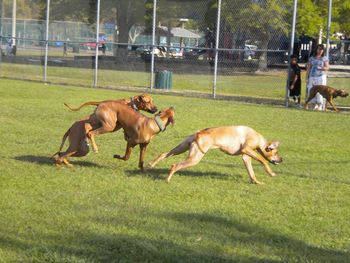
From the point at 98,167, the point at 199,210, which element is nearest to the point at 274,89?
the point at 98,167

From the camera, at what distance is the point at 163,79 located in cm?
2594

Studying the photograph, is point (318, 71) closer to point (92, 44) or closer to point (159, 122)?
point (92, 44)

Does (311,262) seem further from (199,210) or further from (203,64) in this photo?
(203,64)

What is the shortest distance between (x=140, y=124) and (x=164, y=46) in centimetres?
1688

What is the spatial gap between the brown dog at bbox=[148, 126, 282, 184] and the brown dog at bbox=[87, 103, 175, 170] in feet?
1.18

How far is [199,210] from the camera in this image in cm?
725

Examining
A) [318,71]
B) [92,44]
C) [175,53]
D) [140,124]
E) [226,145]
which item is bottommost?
A: [226,145]

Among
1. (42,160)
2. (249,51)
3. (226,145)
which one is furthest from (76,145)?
(249,51)

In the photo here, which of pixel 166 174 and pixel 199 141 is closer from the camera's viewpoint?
pixel 199 141

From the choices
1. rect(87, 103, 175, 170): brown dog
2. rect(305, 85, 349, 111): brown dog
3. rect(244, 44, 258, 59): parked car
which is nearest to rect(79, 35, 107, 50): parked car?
rect(244, 44, 258, 59): parked car

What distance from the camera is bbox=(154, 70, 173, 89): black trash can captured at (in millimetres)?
25891

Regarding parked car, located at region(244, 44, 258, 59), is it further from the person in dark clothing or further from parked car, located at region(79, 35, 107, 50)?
parked car, located at region(79, 35, 107, 50)

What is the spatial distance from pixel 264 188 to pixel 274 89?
18.8m

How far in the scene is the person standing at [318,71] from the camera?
68.5ft
